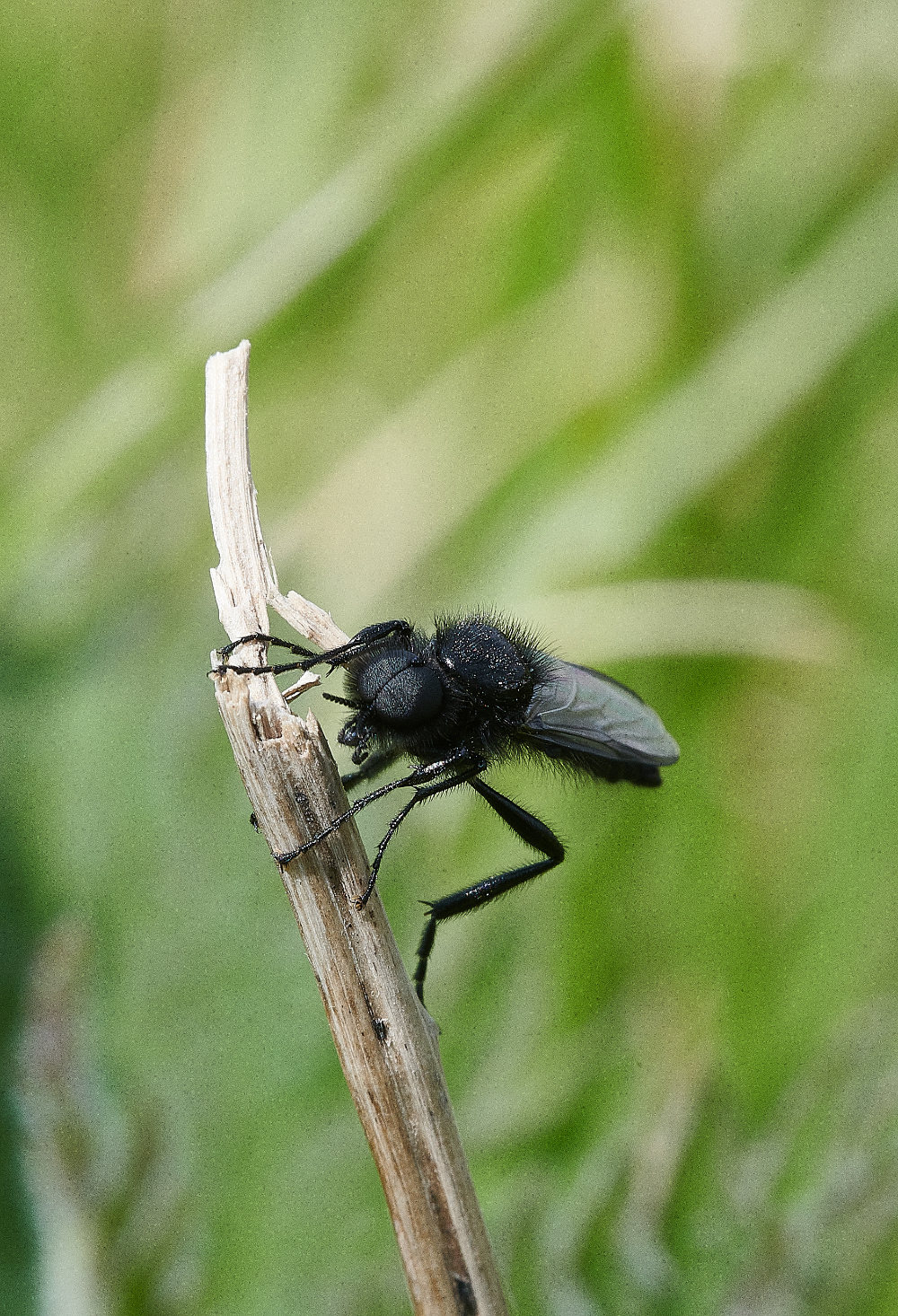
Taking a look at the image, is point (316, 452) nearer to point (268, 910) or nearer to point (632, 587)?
point (632, 587)

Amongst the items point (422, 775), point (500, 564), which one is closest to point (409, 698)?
point (422, 775)

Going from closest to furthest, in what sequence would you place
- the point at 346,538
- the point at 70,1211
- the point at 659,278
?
the point at 70,1211
the point at 346,538
the point at 659,278

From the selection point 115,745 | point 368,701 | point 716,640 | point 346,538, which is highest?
point 346,538

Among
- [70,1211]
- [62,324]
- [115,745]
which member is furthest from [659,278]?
[70,1211]

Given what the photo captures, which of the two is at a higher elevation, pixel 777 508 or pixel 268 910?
pixel 777 508

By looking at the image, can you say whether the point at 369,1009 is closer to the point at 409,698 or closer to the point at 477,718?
the point at 409,698

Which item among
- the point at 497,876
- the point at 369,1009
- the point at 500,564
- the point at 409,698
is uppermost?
the point at 500,564
